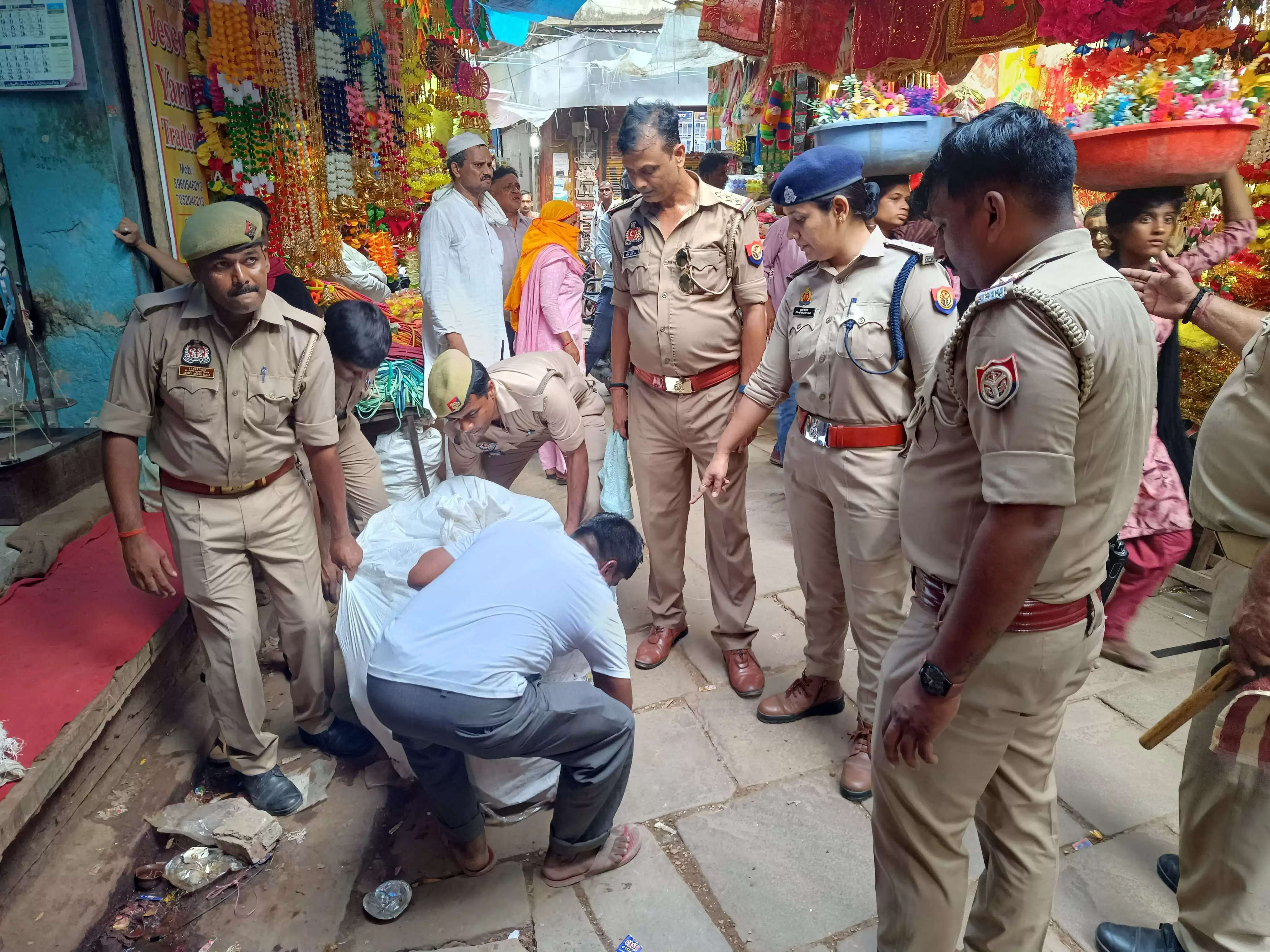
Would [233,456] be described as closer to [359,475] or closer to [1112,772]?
[359,475]

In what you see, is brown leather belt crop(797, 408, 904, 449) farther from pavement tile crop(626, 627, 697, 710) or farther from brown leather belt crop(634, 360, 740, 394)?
pavement tile crop(626, 627, 697, 710)

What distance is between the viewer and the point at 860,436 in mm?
2355

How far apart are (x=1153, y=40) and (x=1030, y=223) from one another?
3244 millimetres

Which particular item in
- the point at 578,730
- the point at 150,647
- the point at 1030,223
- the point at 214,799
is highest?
the point at 1030,223

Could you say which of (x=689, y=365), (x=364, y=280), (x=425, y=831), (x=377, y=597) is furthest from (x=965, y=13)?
(x=425, y=831)

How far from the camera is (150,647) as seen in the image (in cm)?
277

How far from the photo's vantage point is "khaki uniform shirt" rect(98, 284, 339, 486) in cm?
234

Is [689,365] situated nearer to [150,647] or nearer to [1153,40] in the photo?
[150,647]

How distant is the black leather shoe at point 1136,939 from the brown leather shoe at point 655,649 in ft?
5.69

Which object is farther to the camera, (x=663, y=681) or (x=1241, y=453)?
(x=663, y=681)

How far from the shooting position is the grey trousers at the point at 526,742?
6.23 feet

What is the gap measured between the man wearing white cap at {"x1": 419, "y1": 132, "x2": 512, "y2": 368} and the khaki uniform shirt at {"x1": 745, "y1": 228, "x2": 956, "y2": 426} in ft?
8.24

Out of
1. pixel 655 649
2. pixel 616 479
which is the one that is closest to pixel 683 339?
pixel 616 479

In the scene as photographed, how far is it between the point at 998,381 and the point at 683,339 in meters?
1.81
